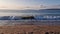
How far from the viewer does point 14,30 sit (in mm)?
944

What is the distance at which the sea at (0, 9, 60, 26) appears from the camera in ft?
3.36

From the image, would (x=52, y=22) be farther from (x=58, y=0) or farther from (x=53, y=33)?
→ (x=58, y=0)

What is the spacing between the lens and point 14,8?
108cm

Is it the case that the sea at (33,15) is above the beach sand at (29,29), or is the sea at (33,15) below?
above

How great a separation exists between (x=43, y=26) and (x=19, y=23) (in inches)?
7.7

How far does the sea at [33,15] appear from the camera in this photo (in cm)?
102

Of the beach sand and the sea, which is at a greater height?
the sea

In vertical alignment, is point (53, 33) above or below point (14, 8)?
below

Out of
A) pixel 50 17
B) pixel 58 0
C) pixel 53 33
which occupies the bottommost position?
pixel 53 33

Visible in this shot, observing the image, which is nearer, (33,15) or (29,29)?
(29,29)

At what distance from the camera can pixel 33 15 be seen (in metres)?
1.08

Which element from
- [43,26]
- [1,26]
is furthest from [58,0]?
[1,26]

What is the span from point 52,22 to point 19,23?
268 millimetres

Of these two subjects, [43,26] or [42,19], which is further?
[42,19]
